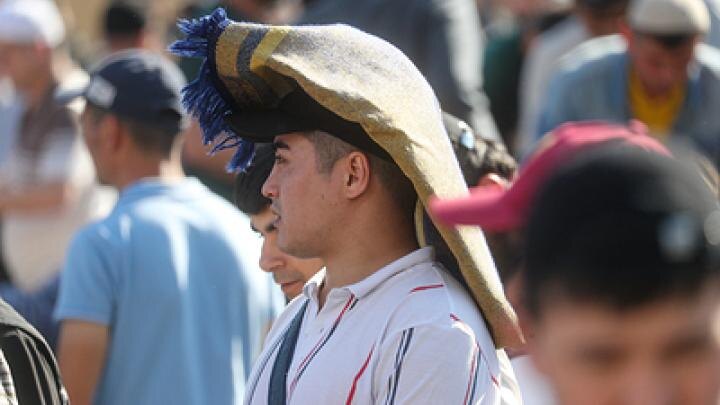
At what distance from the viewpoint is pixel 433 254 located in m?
3.04

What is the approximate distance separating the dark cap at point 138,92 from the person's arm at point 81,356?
769 millimetres

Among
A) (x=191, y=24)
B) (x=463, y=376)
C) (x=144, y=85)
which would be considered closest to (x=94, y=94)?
(x=144, y=85)

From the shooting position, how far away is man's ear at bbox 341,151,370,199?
304 cm

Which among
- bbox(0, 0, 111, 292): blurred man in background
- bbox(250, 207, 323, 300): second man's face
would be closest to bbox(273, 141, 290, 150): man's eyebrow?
bbox(250, 207, 323, 300): second man's face

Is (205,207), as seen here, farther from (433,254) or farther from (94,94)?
(433,254)

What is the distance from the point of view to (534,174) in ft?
5.50

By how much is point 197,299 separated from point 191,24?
1.44m

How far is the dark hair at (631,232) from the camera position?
1525 millimetres

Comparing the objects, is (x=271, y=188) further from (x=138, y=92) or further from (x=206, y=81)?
(x=138, y=92)

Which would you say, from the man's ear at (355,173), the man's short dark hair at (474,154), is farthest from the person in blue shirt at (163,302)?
the man's ear at (355,173)

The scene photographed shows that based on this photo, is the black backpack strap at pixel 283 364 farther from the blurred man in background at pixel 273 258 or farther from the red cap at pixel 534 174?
the red cap at pixel 534 174

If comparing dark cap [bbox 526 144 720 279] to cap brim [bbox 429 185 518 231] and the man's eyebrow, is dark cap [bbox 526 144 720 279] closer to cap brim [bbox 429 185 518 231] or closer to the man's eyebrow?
cap brim [bbox 429 185 518 231]

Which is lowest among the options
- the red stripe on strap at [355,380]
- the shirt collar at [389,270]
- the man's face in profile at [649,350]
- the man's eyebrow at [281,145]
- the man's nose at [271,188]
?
the red stripe on strap at [355,380]

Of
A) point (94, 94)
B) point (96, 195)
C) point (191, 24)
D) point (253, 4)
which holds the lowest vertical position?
point (96, 195)
